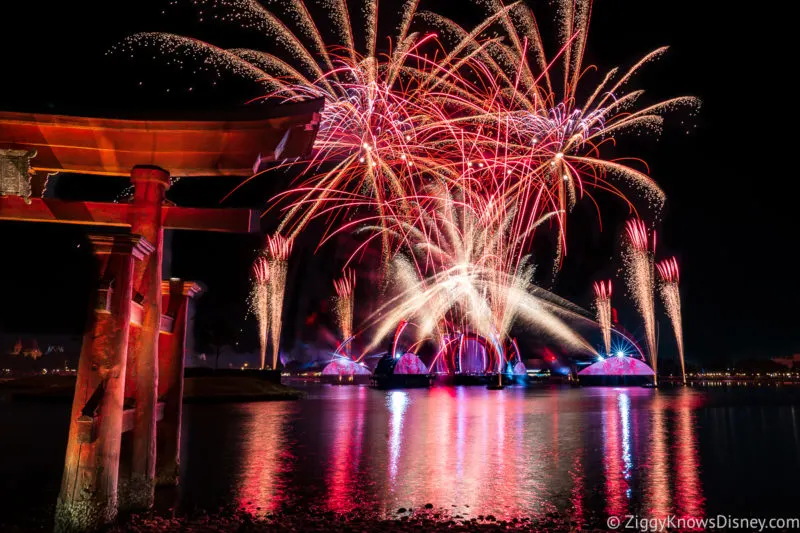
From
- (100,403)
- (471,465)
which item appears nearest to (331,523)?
(100,403)

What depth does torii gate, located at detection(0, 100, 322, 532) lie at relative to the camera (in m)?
6.21

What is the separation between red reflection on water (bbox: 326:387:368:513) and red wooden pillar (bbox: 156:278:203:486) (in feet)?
8.24

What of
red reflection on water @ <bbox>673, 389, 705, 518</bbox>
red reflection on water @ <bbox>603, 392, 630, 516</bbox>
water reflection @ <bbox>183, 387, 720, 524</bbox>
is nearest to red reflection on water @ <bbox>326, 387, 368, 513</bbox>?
water reflection @ <bbox>183, 387, 720, 524</bbox>

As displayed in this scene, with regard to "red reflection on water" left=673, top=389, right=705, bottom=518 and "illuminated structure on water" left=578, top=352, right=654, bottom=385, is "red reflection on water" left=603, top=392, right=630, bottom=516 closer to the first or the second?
"red reflection on water" left=673, top=389, right=705, bottom=518

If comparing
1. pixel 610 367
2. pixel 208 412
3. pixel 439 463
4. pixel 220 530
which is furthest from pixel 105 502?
pixel 610 367

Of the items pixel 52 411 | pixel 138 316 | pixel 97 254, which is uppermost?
pixel 97 254

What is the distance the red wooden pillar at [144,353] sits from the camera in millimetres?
7340

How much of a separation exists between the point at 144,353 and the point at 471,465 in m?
6.83

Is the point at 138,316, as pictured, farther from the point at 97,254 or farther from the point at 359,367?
the point at 359,367

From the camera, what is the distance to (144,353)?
7.41m

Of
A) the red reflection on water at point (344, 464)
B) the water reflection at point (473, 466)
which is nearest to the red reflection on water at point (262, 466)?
the water reflection at point (473, 466)

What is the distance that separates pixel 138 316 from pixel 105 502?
2.09 meters

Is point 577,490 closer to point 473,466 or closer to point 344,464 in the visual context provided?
point 473,466

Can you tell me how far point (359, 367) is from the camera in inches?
2980
